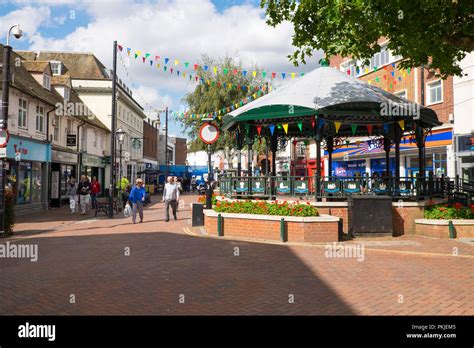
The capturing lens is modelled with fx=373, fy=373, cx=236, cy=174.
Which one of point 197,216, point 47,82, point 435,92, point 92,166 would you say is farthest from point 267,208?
point 92,166

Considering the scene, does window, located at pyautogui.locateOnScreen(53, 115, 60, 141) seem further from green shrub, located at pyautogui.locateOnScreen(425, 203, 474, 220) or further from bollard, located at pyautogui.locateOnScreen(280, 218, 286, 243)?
green shrub, located at pyautogui.locateOnScreen(425, 203, 474, 220)

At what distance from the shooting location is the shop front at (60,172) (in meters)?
23.7

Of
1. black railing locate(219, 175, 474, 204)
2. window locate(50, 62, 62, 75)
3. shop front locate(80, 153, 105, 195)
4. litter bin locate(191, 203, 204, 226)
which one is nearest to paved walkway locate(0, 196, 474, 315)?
black railing locate(219, 175, 474, 204)

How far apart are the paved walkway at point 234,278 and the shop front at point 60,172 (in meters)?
13.6

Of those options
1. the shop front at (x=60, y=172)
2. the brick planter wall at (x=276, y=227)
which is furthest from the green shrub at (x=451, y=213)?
the shop front at (x=60, y=172)

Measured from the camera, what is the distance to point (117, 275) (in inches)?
276

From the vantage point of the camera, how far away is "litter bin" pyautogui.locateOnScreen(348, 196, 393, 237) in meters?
11.3

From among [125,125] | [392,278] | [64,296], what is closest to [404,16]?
[392,278]

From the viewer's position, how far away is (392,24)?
358 inches

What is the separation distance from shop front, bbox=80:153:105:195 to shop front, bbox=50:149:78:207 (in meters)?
1.61

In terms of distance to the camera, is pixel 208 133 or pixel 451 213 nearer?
pixel 451 213

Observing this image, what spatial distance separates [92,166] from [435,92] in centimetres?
2611

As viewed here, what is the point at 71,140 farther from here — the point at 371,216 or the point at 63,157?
the point at 371,216

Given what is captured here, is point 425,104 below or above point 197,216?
above
